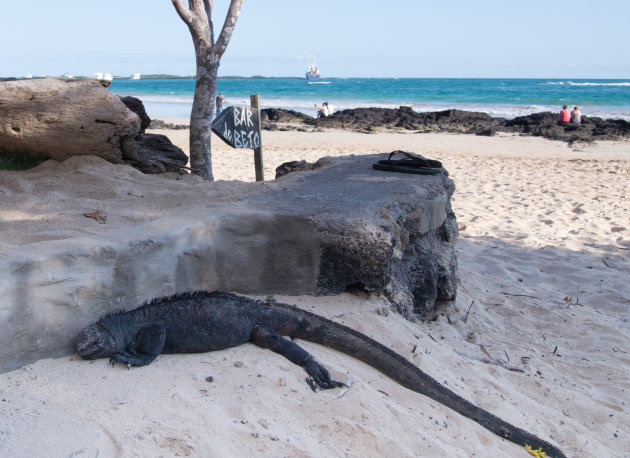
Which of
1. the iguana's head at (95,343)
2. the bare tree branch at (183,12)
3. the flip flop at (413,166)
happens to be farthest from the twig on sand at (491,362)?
the bare tree branch at (183,12)

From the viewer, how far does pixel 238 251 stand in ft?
11.2

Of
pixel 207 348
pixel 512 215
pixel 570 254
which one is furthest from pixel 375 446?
pixel 512 215

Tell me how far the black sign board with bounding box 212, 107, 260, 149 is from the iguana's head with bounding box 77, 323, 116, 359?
3.63 meters

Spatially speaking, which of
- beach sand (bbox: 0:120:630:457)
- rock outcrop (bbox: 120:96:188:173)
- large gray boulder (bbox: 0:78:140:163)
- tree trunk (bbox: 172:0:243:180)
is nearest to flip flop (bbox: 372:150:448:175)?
beach sand (bbox: 0:120:630:457)

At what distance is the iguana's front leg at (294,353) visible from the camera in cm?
281

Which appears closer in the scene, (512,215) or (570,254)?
(570,254)

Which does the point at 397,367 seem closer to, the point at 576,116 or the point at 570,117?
the point at 576,116

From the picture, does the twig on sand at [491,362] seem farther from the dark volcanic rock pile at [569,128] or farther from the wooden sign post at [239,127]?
the dark volcanic rock pile at [569,128]

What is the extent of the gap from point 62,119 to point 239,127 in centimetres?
193

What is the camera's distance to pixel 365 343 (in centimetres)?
317

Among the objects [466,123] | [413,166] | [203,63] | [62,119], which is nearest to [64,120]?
[62,119]

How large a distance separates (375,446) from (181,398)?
87 centimetres

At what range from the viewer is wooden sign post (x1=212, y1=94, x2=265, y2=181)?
19.6ft

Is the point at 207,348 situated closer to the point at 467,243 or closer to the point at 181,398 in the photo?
the point at 181,398
